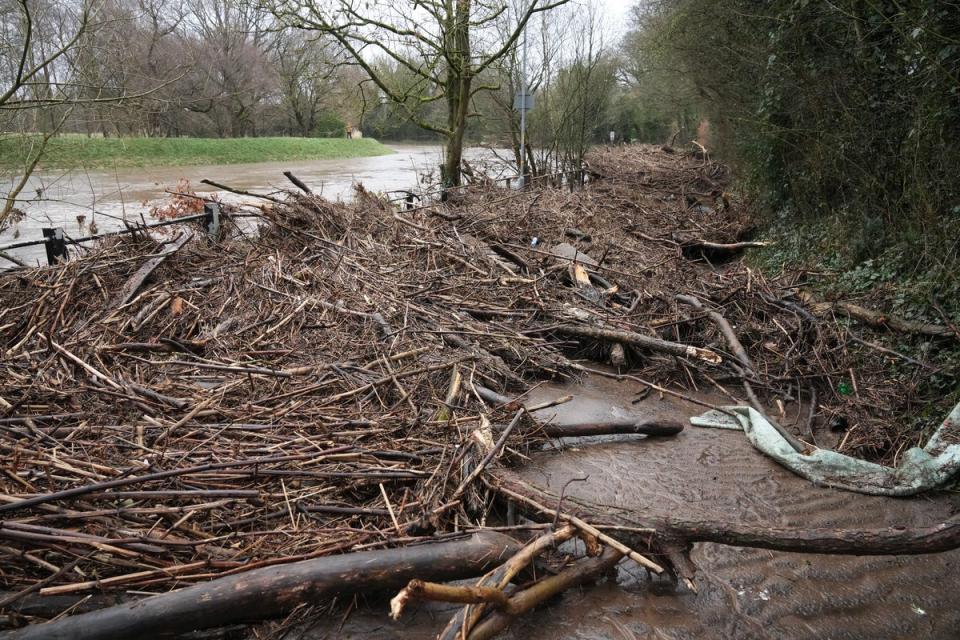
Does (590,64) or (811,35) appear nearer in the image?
(811,35)

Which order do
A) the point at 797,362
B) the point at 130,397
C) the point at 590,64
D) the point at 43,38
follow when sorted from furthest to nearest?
the point at 590,64, the point at 43,38, the point at 797,362, the point at 130,397

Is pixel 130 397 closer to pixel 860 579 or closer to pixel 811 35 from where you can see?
pixel 860 579

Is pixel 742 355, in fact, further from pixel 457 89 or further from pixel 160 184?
pixel 160 184

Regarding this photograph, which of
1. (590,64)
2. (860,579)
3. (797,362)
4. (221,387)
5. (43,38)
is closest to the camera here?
(860,579)

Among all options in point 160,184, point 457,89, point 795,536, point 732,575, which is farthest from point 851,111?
point 160,184

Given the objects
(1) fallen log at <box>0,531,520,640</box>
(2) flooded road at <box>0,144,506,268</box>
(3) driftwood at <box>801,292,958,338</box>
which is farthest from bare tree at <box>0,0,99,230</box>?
(3) driftwood at <box>801,292,958,338</box>

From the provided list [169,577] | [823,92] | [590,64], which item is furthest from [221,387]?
[590,64]

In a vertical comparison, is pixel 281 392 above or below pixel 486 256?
below

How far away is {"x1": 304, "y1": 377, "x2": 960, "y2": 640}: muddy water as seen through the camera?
327 cm

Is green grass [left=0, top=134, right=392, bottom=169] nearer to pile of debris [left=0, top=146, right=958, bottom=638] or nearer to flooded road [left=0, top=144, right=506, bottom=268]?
flooded road [left=0, top=144, right=506, bottom=268]

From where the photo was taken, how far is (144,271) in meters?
6.97

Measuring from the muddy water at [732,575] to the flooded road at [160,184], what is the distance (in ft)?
34.7

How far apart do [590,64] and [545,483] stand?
1812cm

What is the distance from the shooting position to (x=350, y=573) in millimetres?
2980
